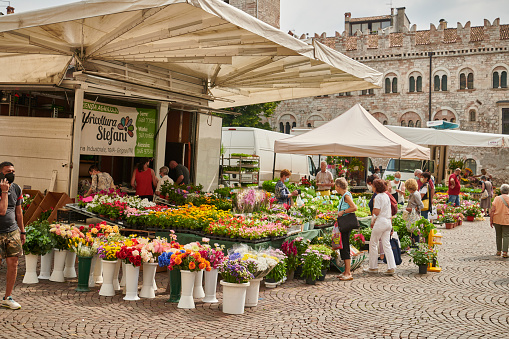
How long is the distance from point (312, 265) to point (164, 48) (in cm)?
432

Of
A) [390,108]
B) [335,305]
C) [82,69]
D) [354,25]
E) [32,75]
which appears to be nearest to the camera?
[335,305]

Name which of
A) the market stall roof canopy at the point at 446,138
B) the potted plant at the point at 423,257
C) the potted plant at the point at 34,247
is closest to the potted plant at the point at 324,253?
the potted plant at the point at 423,257

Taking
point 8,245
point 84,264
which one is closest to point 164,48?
point 84,264

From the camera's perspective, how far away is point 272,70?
1094 centimetres

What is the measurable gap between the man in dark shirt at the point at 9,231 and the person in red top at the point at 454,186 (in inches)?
602

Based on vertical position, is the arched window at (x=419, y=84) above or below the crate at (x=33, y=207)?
above

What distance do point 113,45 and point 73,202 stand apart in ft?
9.55

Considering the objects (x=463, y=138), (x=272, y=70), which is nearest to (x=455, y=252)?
(x=272, y=70)

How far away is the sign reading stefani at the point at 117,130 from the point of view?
10130 mm

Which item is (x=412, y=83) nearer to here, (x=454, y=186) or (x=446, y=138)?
(x=454, y=186)

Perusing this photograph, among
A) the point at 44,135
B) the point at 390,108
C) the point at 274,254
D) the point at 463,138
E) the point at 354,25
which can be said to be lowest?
the point at 274,254

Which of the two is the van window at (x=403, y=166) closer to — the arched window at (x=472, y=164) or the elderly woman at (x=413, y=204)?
the elderly woman at (x=413, y=204)

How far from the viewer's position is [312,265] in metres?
7.50

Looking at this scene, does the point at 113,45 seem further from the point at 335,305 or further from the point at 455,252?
the point at 455,252
